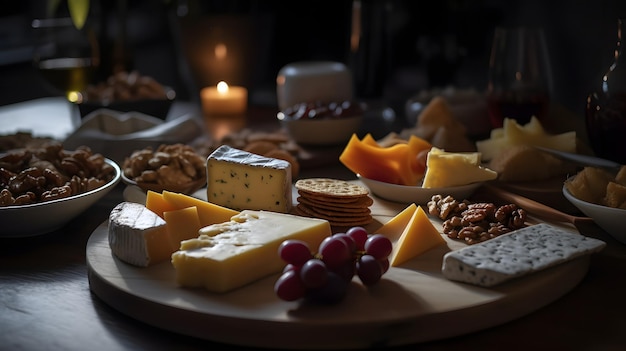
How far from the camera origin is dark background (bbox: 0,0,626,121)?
6.42 feet

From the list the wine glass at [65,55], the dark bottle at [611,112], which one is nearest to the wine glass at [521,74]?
the dark bottle at [611,112]

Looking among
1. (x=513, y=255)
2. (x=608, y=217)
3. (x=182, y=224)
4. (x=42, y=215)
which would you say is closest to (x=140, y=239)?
(x=182, y=224)

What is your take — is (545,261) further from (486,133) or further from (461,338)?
(486,133)

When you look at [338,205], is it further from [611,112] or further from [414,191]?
[611,112]

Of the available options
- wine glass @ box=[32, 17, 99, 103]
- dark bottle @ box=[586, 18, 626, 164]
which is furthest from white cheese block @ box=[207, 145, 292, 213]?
wine glass @ box=[32, 17, 99, 103]

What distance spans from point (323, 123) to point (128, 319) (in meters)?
0.95

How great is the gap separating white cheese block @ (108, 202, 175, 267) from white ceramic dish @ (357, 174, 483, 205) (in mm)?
456

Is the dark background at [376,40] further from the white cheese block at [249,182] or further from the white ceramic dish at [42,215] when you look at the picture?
the white ceramic dish at [42,215]

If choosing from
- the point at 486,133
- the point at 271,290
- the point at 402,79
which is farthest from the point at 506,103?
the point at 271,290

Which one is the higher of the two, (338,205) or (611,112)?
(611,112)

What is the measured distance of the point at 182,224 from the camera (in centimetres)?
116

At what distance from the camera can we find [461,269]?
995 millimetres

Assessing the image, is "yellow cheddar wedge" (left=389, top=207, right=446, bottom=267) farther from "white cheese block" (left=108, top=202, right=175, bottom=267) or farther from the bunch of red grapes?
"white cheese block" (left=108, top=202, right=175, bottom=267)

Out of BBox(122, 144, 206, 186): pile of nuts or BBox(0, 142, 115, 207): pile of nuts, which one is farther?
BBox(122, 144, 206, 186): pile of nuts
